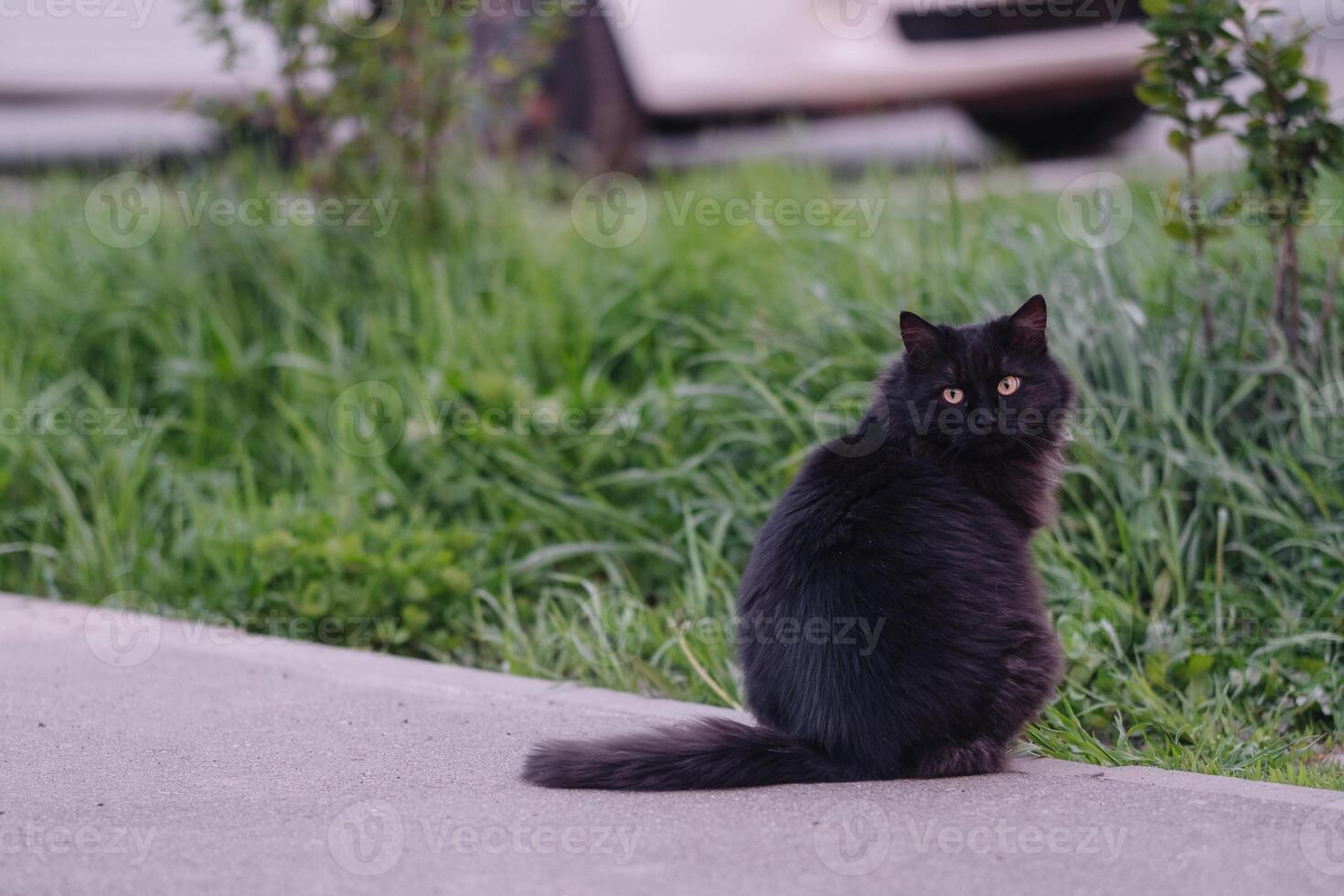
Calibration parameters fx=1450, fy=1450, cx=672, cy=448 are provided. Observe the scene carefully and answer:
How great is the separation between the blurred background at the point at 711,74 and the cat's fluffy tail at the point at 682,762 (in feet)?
14.8

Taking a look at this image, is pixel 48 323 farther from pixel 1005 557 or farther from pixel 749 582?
pixel 1005 557

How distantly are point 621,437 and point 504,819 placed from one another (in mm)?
2233

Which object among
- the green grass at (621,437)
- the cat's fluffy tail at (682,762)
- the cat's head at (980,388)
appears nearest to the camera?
the cat's fluffy tail at (682,762)

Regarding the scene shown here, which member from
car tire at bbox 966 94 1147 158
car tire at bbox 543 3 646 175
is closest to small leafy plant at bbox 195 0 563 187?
car tire at bbox 543 3 646 175

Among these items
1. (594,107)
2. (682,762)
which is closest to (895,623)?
(682,762)

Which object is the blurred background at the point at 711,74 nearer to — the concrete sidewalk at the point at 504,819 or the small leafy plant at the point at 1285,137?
the small leafy plant at the point at 1285,137

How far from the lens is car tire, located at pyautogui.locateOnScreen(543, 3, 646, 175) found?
7.25 meters

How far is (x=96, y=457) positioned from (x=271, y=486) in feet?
2.14

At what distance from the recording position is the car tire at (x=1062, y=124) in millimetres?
7758

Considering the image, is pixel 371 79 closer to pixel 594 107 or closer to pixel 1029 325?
pixel 594 107

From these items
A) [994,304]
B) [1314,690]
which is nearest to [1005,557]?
[1314,690]

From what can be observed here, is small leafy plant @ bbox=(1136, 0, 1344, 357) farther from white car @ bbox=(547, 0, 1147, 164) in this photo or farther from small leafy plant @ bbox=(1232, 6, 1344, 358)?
white car @ bbox=(547, 0, 1147, 164)

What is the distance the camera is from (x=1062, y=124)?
818cm

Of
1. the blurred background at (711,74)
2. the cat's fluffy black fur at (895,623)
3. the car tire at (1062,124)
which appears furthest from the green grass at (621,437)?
the car tire at (1062,124)
